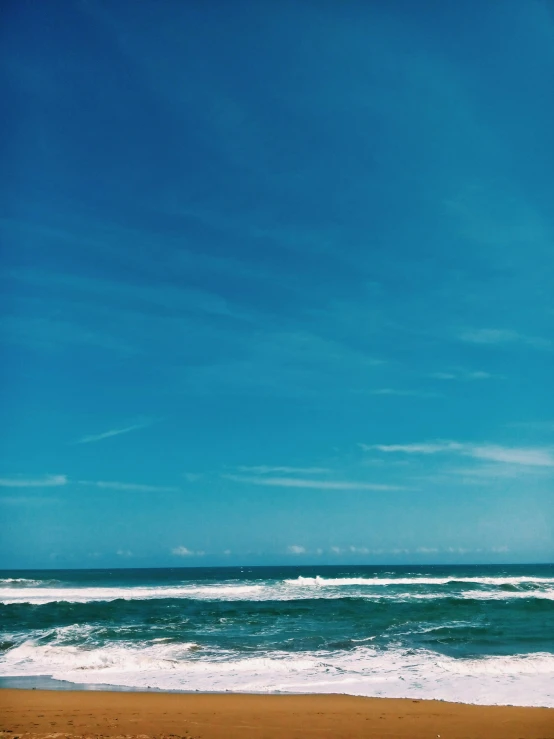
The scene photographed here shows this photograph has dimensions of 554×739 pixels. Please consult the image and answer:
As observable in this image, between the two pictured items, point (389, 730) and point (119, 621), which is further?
point (119, 621)

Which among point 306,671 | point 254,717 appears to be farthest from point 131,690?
point 306,671

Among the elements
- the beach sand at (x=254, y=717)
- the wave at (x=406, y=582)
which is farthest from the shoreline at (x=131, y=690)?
the wave at (x=406, y=582)

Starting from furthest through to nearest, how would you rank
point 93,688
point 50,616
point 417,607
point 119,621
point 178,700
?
point 417,607 → point 50,616 → point 119,621 → point 93,688 → point 178,700

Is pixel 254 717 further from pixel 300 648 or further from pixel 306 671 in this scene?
pixel 300 648

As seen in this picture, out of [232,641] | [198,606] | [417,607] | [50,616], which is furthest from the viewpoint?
[198,606]

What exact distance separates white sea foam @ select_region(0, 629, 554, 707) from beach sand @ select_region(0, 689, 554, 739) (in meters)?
0.79

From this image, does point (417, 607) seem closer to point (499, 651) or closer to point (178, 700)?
point (499, 651)

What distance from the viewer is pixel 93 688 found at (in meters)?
10.0

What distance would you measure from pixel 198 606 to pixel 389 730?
1865 centimetres

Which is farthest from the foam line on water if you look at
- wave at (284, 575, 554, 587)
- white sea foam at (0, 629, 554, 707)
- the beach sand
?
wave at (284, 575, 554, 587)

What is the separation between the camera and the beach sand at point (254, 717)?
7156mm

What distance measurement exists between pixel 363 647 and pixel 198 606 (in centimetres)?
1275

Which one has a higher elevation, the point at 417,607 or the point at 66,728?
the point at 66,728

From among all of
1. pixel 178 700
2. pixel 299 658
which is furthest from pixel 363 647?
pixel 178 700
